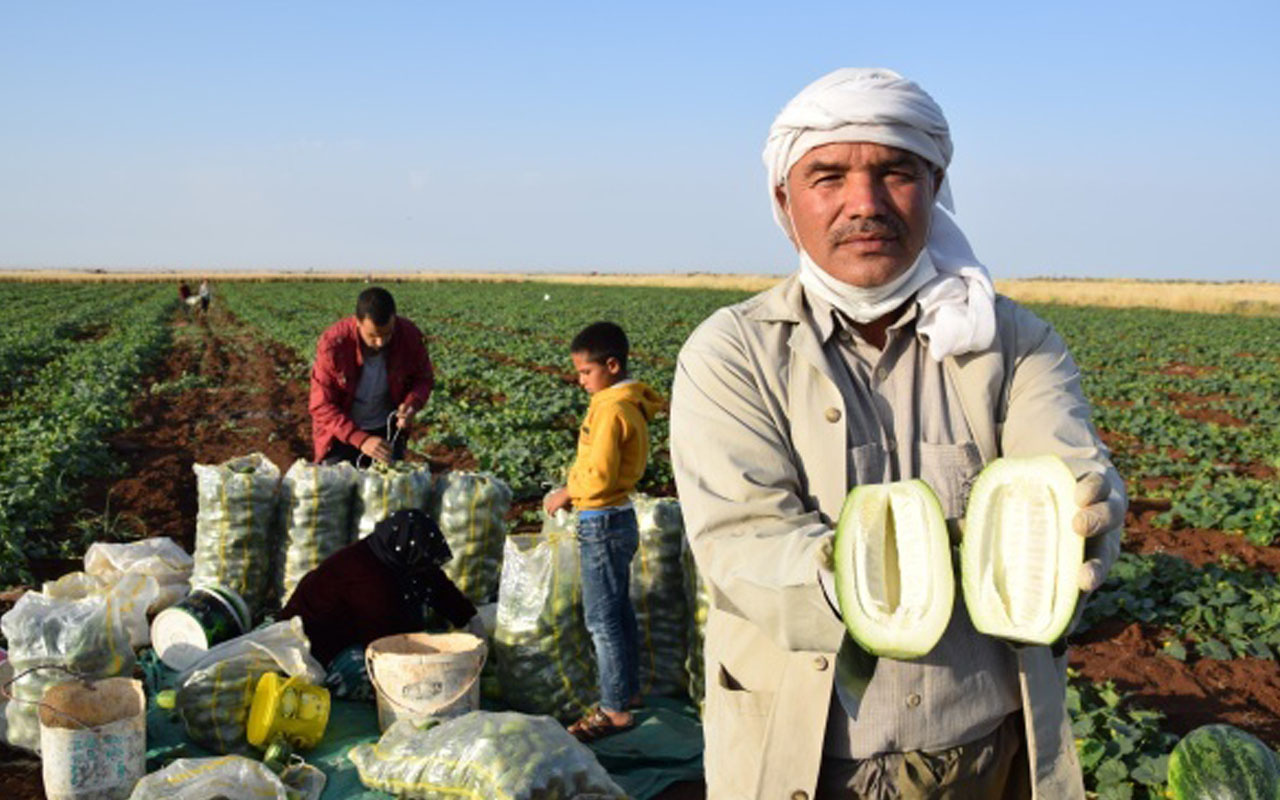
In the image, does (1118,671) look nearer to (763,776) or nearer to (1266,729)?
(1266,729)

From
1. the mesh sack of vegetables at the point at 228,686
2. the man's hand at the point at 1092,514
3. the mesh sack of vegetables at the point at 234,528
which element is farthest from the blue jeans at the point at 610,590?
the man's hand at the point at 1092,514

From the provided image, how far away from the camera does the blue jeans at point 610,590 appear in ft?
16.5

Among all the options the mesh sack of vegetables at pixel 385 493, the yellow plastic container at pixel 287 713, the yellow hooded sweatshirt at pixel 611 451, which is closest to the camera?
the yellow plastic container at pixel 287 713

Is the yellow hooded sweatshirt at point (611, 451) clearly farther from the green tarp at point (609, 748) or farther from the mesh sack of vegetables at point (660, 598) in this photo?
the green tarp at point (609, 748)

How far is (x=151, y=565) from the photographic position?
6340 millimetres

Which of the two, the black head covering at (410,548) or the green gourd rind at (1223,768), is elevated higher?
the green gourd rind at (1223,768)

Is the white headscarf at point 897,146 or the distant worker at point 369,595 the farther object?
A: the distant worker at point 369,595

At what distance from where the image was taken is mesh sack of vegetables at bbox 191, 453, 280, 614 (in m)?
6.18

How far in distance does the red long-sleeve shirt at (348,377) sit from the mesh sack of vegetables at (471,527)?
0.80m

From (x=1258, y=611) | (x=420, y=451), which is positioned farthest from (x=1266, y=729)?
(x=420, y=451)

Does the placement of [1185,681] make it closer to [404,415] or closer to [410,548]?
[410,548]

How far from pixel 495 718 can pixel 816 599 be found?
268 centimetres

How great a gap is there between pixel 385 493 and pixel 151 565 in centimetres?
149

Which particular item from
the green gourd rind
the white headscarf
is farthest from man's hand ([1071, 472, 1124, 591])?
the green gourd rind
